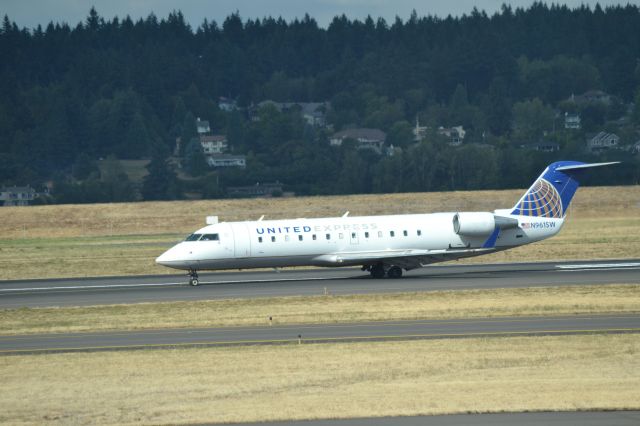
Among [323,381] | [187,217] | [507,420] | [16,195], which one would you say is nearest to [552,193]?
[323,381]

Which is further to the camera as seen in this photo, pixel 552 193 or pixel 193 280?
pixel 552 193

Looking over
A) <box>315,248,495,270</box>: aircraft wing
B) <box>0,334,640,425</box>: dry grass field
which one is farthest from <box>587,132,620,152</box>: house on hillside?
<box>0,334,640,425</box>: dry grass field

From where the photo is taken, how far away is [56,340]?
2933 cm

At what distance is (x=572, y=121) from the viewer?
174m

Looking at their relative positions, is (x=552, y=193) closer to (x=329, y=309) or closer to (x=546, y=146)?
(x=329, y=309)

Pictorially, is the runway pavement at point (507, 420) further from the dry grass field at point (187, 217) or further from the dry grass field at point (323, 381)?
the dry grass field at point (187, 217)

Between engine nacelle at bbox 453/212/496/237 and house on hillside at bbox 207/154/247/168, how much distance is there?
112697 mm

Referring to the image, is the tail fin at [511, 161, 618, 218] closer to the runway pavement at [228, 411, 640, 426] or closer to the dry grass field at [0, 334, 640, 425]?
the dry grass field at [0, 334, 640, 425]

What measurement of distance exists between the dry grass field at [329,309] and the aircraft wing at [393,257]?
608 cm

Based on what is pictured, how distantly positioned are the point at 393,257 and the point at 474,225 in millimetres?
3687

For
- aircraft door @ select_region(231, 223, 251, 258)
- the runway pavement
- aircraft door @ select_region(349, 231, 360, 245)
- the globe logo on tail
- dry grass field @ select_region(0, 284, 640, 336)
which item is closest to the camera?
the runway pavement

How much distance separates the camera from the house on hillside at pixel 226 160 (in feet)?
518

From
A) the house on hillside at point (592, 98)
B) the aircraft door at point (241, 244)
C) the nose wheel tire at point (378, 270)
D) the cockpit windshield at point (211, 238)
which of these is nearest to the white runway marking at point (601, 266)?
the nose wheel tire at point (378, 270)

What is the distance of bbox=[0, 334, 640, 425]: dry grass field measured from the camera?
2031cm
